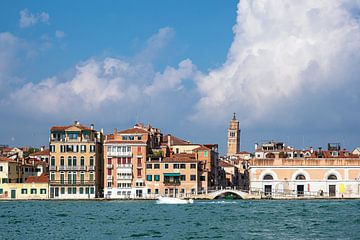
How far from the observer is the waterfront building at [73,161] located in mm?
101250

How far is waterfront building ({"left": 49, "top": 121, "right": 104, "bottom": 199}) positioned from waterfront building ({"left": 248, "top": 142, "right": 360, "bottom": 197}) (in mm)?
23107

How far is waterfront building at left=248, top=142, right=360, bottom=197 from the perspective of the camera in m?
105

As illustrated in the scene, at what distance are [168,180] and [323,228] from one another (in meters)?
52.5

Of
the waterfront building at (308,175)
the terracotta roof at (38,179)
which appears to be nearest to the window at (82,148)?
the terracotta roof at (38,179)

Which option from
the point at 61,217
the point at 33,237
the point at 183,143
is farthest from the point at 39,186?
the point at 33,237

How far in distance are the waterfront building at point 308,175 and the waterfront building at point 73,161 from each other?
2311 centimetres

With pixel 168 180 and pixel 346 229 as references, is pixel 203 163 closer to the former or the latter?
pixel 168 180

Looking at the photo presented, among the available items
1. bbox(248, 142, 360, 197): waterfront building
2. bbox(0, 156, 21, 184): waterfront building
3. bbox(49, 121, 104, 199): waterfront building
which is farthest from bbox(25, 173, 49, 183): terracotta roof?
bbox(248, 142, 360, 197): waterfront building

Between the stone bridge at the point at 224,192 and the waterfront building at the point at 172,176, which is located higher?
the waterfront building at the point at 172,176

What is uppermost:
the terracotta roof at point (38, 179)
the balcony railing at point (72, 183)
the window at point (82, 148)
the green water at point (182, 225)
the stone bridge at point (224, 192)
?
the window at point (82, 148)

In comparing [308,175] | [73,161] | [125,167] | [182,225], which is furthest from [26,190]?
[182,225]

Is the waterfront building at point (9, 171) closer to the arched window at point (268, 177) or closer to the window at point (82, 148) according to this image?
the window at point (82, 148)

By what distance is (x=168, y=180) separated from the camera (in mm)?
100812

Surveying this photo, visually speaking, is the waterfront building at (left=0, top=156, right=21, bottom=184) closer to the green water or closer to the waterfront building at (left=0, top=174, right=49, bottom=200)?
the waterfront building at (left=0, top=174, right=49, bottom=200)
